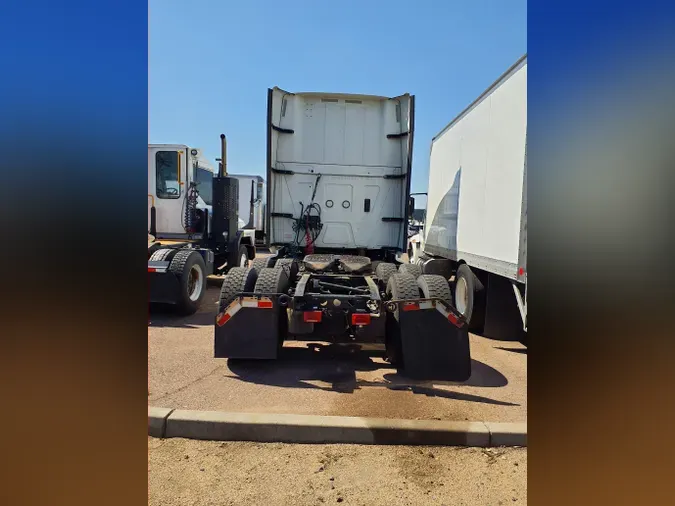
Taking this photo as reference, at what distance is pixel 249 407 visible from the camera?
145 inches

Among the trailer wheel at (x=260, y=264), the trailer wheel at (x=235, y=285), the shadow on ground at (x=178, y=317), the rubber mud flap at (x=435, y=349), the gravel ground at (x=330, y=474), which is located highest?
the trailer wheel at (x=260, y=264)

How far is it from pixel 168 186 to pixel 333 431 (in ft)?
24.6

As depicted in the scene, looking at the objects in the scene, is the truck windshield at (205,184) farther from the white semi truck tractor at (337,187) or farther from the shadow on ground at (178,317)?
the white semi truck tractor at (337,187)

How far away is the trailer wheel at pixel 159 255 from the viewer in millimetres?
7777

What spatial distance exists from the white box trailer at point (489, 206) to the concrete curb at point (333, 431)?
2.20m

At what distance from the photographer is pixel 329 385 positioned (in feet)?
14.1

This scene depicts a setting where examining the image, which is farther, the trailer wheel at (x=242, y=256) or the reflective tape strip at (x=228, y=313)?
the trailer wheel at (x=242, y=256)

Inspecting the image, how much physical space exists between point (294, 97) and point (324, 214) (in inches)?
82.1

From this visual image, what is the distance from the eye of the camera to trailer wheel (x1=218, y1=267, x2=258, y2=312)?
4867 millimetres

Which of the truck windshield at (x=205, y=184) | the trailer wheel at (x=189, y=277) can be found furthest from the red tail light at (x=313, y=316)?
the truck windshield at (x=205, y=184)

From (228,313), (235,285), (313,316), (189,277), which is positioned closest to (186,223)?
(189,277)

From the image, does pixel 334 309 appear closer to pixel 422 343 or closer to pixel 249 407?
pixel 422 343

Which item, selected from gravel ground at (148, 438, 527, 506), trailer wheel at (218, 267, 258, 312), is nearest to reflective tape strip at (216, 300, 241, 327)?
trailer wheel at (218, 267, 258, 312)
